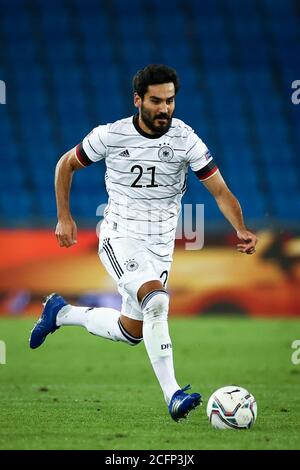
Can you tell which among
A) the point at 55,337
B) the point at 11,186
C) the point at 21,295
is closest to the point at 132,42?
the point at 11,186

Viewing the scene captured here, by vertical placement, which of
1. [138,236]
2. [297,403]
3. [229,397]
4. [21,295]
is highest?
[138,236]

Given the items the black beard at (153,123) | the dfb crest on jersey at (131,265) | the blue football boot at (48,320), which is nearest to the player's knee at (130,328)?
the dfb crest on jersey at (131,265)

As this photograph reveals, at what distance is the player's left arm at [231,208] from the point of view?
20.2 feet

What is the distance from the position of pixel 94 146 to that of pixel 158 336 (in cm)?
137

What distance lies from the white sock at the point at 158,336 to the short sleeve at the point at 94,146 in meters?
1.09

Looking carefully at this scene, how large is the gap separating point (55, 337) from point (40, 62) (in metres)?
7.90

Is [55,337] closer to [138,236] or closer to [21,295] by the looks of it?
[21,295]

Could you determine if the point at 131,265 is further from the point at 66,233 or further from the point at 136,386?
the point at 136,386

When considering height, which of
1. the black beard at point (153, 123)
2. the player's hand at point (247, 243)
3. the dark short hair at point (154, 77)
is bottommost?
the player's hand at point (247, 243)

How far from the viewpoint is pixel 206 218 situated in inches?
615

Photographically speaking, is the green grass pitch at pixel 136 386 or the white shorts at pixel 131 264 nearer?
the green grass pitch at pixel 136 386

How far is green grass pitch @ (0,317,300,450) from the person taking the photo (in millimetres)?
5207

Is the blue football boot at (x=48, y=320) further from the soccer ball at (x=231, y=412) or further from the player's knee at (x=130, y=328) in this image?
the soccer ball at (x=231, y=412)

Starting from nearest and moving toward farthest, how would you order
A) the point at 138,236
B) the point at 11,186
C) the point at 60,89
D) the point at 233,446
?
the point at 233,446 → the point at 138,236 → the point at 11,186 → the point at 60,89
